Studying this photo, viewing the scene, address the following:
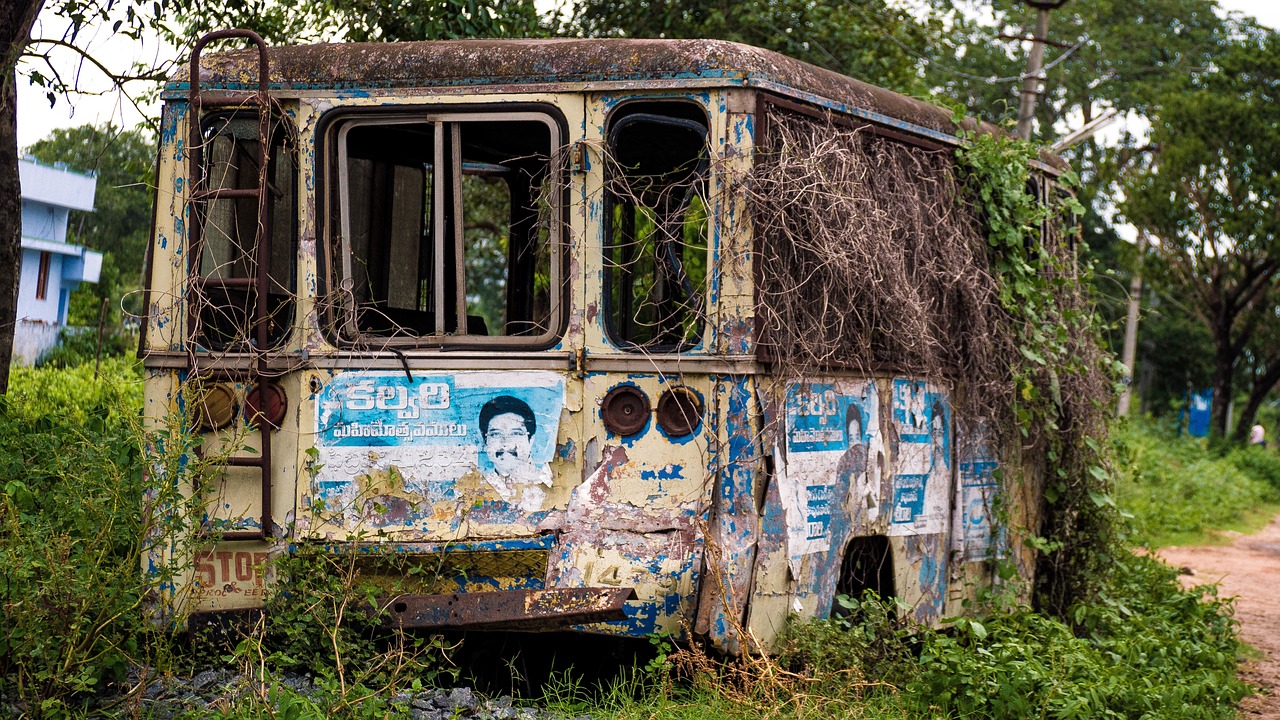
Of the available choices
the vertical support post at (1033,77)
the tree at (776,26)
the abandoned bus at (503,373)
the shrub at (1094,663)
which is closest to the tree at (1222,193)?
the vertical support post at (1033,77)

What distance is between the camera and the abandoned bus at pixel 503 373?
4738 millimetres

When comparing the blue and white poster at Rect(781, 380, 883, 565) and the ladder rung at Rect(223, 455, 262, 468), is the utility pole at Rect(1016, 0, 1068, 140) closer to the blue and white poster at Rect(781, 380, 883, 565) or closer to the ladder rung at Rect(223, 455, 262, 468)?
the blue and white poster at Rect(781, 380, 883, 565)

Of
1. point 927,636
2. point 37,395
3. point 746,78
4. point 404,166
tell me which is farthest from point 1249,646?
point 37,395

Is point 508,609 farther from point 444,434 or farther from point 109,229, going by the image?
point 109,229

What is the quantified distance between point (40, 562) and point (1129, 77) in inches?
1210

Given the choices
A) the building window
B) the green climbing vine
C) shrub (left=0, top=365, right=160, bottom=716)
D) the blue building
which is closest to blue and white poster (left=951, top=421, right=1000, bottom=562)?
the green climbing vine

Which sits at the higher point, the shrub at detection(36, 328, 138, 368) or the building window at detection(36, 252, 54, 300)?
the building window at detection(36, 252, 54, 300)

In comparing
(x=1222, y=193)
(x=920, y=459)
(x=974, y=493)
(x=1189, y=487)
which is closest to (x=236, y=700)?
(x=920, y=459)

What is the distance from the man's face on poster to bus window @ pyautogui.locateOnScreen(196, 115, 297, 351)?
0.93 meters

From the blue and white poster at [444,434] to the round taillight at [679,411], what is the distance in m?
0.40

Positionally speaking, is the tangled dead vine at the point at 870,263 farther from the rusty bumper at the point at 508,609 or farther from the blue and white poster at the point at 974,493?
the rusty bumper at the point at 508,609

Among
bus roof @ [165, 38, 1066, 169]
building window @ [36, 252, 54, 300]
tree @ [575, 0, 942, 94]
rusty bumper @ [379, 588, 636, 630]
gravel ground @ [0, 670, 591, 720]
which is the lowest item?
gravel ground @ [0, 670, 591, 720]

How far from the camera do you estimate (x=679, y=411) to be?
476 cm

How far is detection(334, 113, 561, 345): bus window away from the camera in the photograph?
16.2ft
